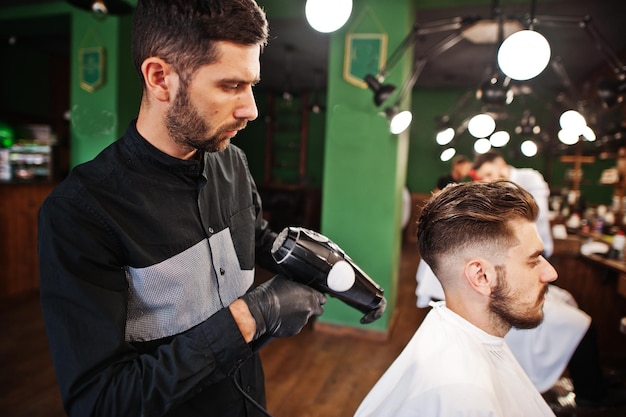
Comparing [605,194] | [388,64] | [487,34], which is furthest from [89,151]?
[605,194]

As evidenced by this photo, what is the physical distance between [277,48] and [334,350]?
14.5 feet

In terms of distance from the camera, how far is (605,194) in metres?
6.71

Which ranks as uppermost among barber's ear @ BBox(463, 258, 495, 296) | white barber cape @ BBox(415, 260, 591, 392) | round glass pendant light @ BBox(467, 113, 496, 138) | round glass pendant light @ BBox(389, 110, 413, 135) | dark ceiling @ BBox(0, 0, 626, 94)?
dark ceiling @ BBox(0, 0, 626, 94)

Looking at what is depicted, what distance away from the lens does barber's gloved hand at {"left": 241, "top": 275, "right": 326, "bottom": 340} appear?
2.93 ft

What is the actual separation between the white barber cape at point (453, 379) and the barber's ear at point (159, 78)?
0.99 meters

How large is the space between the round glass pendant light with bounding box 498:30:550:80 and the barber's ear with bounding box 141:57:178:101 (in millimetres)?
1559

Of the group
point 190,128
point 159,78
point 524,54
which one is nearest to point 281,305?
point 190,128

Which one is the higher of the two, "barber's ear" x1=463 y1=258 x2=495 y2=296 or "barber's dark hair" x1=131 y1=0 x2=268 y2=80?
"barber's dark hair" x1=131 y1=0 x2=268 y2=80

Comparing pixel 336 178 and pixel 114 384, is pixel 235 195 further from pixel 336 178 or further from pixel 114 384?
pixel 336 178

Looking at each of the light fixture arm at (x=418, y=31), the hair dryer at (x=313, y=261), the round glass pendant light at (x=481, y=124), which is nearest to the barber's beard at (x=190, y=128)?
the hair dryer at (x=313, y=261)

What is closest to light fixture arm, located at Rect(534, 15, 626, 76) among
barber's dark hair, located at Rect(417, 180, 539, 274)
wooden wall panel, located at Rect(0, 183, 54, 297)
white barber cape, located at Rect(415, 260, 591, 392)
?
white barber cape, located at Rect(415, 260, 591, 392)

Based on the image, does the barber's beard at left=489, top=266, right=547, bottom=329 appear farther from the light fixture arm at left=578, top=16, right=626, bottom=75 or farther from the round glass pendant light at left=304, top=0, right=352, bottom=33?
the light fixture arm at left=578, top=16, right=626, bottom=75

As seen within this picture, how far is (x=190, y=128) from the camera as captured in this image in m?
0.89

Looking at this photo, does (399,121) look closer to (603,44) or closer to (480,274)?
(603,44)
